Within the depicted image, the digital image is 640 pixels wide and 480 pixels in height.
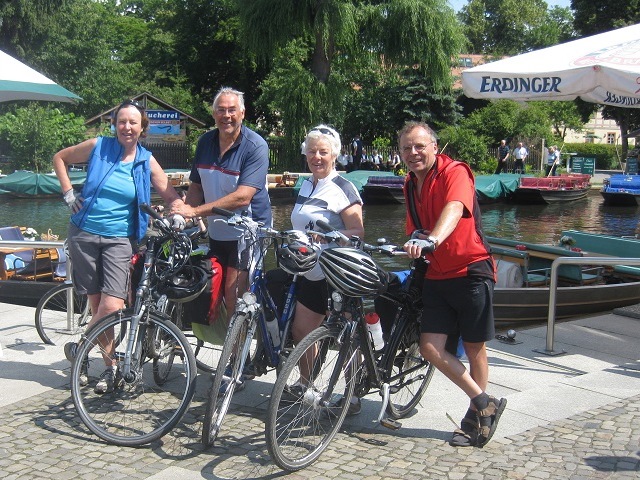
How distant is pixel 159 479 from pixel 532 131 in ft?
134

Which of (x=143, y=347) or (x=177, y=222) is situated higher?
(x=177, y=222)

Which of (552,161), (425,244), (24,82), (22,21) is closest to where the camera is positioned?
(425,244)

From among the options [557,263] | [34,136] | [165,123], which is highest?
[165,123]

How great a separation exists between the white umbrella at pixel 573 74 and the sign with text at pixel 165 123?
103ft

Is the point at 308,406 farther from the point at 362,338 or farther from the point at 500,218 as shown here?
the point at 500,218

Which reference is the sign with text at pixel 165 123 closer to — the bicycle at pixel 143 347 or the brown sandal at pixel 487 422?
the bicycle at pixel 143 347

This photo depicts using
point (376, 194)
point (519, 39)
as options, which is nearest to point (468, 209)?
point (376, 194)

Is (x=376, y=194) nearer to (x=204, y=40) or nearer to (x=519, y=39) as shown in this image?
(x=204, y=40)

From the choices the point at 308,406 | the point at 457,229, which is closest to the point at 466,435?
the point at 308,406

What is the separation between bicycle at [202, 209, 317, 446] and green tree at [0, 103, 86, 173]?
30830 millimetres

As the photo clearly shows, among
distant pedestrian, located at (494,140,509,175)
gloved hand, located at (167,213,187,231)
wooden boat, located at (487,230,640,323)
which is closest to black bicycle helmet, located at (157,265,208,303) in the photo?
→ gloved hand, located at (167,213,187,231)

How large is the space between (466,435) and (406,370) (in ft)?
1.83

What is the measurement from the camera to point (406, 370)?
527 cm

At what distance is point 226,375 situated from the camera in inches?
181
